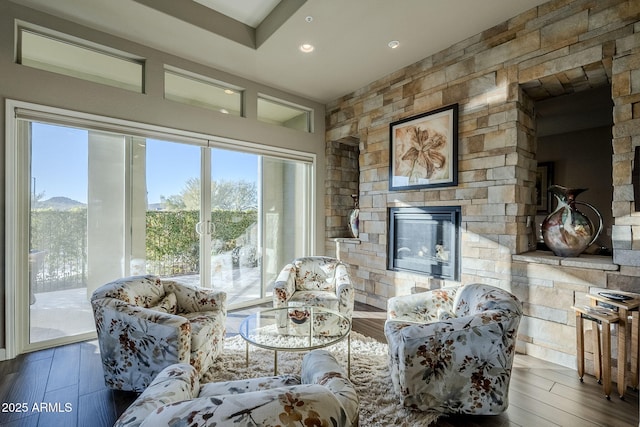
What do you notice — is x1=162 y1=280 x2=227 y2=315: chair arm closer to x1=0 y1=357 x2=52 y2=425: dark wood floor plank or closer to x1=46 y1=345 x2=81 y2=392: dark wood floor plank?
x1=46 y1=345 x2=81 y2=392: dark wood floor plank

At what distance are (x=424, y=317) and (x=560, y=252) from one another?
4.35 ft

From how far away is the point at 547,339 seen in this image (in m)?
2.59

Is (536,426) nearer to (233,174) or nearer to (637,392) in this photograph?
(637,392)

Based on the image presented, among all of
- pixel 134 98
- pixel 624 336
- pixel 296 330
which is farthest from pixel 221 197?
pixel 624 336

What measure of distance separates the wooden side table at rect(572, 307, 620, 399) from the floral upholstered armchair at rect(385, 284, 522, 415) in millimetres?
752

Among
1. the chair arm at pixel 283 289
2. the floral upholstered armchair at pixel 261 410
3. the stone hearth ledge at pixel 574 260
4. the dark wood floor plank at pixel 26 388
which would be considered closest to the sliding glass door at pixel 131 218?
the dark wood floor plank at pixel 26 388

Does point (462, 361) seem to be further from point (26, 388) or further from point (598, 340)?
point (26, 388)

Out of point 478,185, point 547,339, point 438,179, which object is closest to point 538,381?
point 547,339

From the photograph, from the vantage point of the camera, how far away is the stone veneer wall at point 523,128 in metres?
2.26

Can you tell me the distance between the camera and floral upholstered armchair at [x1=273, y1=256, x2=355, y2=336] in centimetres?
253

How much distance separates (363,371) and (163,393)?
64.6 inches

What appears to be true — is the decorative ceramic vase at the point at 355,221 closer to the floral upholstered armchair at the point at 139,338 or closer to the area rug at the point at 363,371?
the area rug at the point at 363,371

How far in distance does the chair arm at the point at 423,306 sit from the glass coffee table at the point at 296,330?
0.43 meters

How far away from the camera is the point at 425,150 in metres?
3.53
